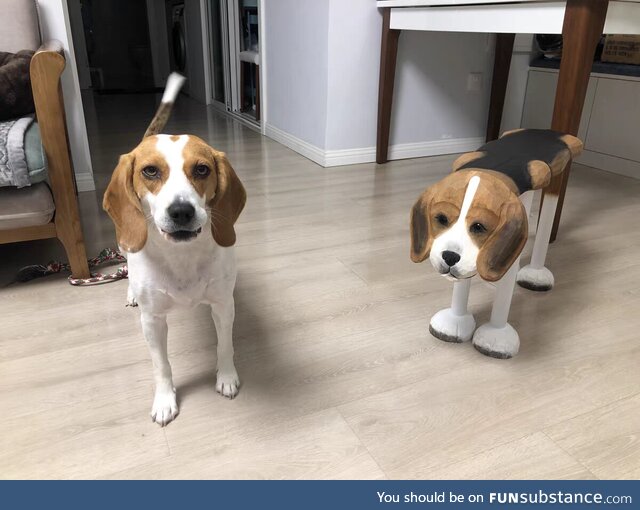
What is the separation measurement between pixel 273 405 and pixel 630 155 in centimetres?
239

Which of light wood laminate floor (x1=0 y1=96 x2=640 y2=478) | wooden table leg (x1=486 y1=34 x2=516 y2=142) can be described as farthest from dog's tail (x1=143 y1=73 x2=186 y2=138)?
wooden table leg (x1=486 y1=34 x2=516 y2=142)

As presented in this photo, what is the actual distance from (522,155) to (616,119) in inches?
75.7

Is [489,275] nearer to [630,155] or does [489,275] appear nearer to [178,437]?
[178,437]

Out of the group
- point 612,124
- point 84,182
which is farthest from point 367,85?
point 84,182

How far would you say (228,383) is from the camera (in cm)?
108

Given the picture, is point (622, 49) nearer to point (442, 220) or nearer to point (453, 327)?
point (453, 327)

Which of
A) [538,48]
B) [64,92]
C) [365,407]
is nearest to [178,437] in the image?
[365,407]

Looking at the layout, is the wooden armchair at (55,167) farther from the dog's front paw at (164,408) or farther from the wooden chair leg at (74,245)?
the dog's front paw at (164,408)

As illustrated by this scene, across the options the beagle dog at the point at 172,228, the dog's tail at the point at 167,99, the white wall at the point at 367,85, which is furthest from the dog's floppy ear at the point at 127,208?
the white wall at the point at 367,85

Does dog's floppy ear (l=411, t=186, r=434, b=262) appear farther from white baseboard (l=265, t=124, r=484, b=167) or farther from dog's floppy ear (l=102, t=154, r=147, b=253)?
white baseboard (l=265, t=124, r=484, b=167)

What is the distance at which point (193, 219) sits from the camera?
790 millimetres

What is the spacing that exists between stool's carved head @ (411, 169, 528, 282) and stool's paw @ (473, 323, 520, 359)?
12.3 inches

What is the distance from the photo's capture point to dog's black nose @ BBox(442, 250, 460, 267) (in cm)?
94

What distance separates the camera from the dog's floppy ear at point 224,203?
2.90ft
